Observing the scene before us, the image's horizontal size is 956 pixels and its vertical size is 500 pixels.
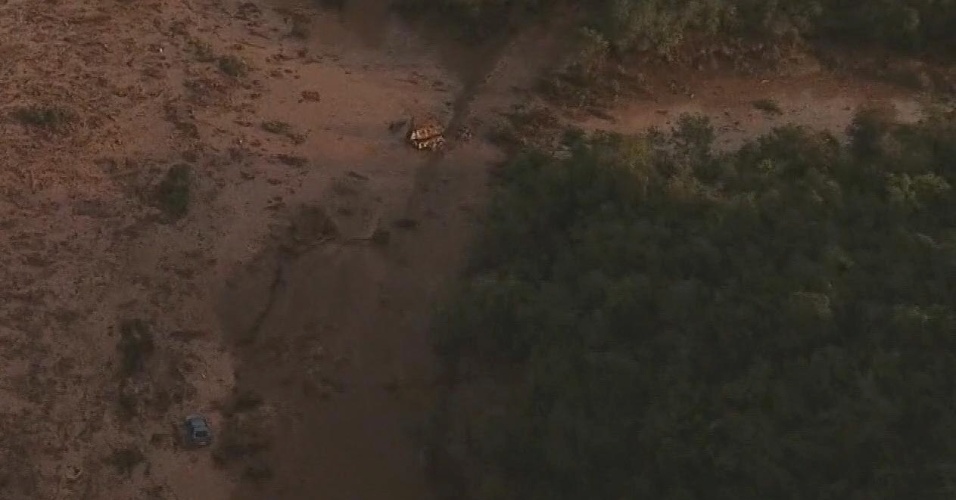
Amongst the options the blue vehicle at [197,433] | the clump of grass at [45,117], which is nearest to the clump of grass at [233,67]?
the clump of grass at [45,117]

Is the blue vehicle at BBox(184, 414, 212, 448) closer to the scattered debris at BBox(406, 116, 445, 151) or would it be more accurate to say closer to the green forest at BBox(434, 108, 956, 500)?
the green forest at BBox(434, 108, 956, 500)

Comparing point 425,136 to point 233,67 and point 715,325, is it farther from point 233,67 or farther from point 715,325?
point 715,325

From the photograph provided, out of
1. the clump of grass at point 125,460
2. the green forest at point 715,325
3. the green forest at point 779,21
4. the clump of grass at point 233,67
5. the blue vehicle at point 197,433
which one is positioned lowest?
the clump of grass at point 125,460

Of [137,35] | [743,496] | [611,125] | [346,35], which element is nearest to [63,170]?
[137,35]

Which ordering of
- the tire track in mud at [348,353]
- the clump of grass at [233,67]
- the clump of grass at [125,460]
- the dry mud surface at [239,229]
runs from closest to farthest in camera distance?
the clump of grass at [125,460] < the tire track in mud at [348,353] < the dry mud surface at [239,229] < the clump of grass at [233,67]

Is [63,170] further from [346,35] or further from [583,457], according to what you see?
[583,457]

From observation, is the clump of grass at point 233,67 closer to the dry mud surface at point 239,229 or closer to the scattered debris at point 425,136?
the dry mud surface at point 239,229
